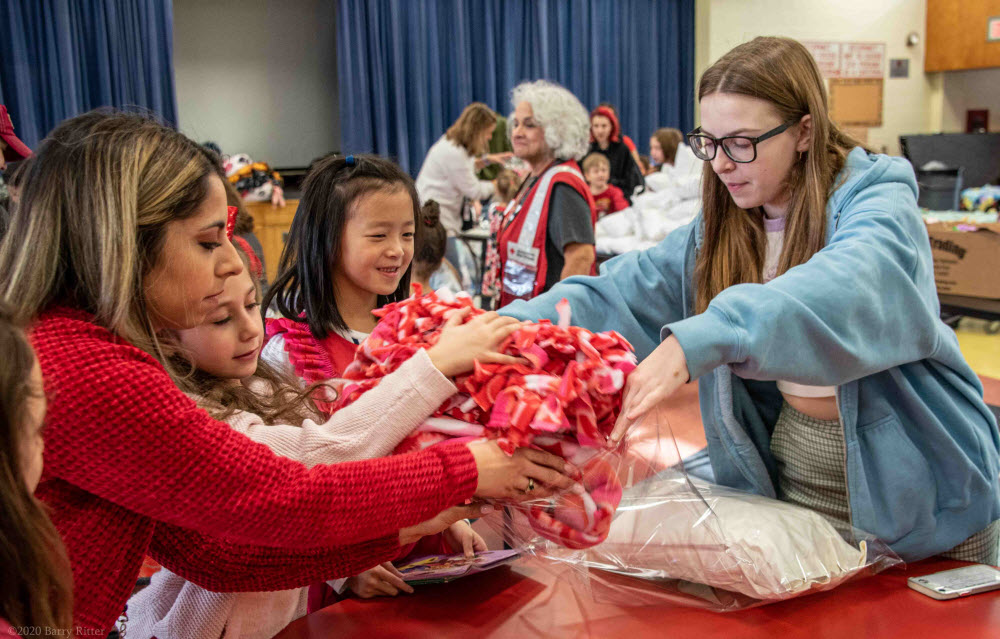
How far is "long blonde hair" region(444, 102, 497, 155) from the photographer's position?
5840 millimetres

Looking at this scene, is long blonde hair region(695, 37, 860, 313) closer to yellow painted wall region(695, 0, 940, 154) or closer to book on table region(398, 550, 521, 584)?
book on table region(398, 550, 521, 584)

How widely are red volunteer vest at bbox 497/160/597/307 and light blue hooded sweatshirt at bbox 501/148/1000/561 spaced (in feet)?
5.52

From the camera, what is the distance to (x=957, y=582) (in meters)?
1.18

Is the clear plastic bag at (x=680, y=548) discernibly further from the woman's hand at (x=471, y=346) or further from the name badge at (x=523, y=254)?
the name badge at (x=523, y=254)

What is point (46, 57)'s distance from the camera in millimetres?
6910

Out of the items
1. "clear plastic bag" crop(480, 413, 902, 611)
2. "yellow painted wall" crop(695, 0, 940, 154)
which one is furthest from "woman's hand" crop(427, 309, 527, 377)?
"yellow painted wall" crop(695, 0, 940, 154)

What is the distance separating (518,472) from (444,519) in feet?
0.50

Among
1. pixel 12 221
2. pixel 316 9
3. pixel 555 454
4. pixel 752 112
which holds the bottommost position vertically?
pixel 555 454

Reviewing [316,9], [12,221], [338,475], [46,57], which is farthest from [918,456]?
[316,9]

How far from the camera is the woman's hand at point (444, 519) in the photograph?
1.13 meters

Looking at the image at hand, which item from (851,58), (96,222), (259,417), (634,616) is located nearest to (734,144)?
(634,616)

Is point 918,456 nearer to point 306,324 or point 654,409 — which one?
point 654,409

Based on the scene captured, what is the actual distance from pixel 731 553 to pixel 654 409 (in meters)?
0.23

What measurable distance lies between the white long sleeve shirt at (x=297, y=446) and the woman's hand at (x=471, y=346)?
2 centimetres
